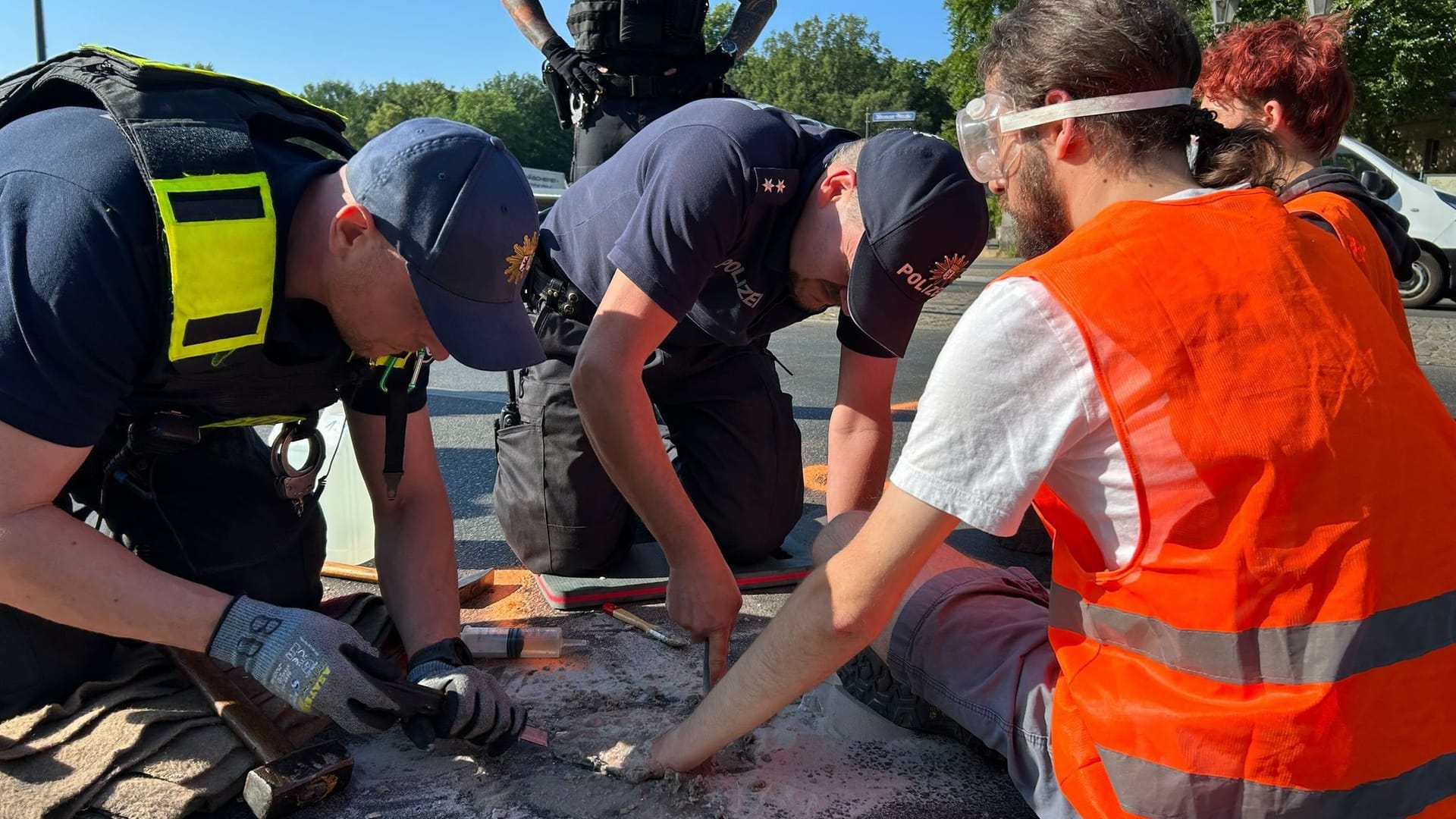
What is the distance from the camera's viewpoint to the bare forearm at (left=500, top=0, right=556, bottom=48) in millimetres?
4215

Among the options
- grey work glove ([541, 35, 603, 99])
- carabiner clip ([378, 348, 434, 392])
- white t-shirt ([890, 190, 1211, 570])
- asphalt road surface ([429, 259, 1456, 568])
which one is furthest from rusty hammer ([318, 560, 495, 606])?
grey work glove ([541, 35, 603, 99])

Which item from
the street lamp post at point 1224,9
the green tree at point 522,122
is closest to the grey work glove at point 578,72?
the street lamp post at point 1224,9

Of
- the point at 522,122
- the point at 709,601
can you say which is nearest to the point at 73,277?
the point at 709,601

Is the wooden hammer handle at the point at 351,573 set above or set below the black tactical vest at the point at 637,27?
below

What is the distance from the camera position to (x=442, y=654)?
6.83 ft

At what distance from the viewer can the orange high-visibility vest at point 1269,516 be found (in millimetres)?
1223

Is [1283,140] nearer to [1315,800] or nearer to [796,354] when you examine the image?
[1315,800]

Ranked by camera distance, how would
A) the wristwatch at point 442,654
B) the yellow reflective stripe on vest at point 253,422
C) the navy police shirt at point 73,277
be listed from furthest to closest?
the wristwatch at point 442,654 → the yellow reflective stripe on vest at point 253,422 → the navy police shirt at point 73,277

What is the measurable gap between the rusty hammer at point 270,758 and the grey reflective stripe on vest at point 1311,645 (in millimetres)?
1382

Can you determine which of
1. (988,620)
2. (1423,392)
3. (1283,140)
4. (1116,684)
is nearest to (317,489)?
(988,620)

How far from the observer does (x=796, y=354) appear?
7.12m

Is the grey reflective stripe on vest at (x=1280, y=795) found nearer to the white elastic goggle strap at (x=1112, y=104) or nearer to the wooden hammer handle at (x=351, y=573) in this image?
Answer: the white elastic goggle strap at (x=1112, y=104)

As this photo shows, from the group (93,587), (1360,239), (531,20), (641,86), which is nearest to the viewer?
(93,587)

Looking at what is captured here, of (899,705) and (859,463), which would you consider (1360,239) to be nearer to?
(859,463)
